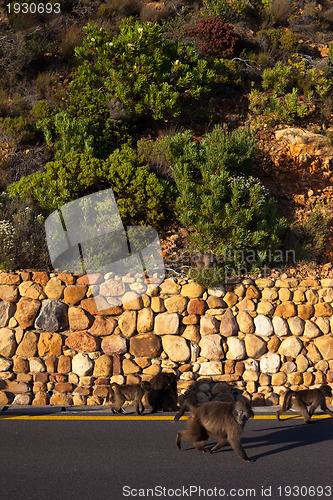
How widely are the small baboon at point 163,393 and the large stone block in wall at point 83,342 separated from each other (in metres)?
1.43

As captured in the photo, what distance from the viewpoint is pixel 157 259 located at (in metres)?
9.91

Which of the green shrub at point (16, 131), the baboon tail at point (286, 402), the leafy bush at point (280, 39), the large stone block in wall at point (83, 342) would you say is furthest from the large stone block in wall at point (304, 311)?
the leafy bush at point (280, 39)

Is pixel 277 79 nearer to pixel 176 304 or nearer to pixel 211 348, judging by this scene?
pixel 176 304

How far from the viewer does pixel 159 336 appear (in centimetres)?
862

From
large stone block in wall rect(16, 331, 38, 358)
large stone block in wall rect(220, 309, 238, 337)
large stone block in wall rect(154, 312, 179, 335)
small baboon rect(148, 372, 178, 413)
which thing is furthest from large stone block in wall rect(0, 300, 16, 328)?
large stone block in wall rect(220, 309, 238, 337)

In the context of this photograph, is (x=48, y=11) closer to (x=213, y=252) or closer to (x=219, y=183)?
(x=219, y=183)

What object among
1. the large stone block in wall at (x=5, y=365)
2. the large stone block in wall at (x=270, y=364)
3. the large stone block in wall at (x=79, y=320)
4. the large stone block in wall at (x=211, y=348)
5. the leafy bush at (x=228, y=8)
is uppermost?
the leafy bush at (x=228, y=8)

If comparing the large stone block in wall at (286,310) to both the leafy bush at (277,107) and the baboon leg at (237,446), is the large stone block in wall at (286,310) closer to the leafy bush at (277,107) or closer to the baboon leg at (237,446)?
the baboon leg at (237,446)

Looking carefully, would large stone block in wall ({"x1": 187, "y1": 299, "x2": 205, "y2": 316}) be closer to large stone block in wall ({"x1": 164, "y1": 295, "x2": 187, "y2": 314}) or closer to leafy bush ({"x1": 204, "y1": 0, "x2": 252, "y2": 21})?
large stone block in wall ({"x1": 164, "y1": 295, "x2": 187, "y2": 314})

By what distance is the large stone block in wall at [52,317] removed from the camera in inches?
336

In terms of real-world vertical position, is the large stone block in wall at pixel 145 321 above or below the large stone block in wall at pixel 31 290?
below

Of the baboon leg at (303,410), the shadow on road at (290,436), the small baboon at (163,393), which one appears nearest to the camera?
the shadow on road at (290,436)

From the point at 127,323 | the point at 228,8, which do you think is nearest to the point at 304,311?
the point at 127,323

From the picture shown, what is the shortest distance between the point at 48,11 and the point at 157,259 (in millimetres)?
13451
